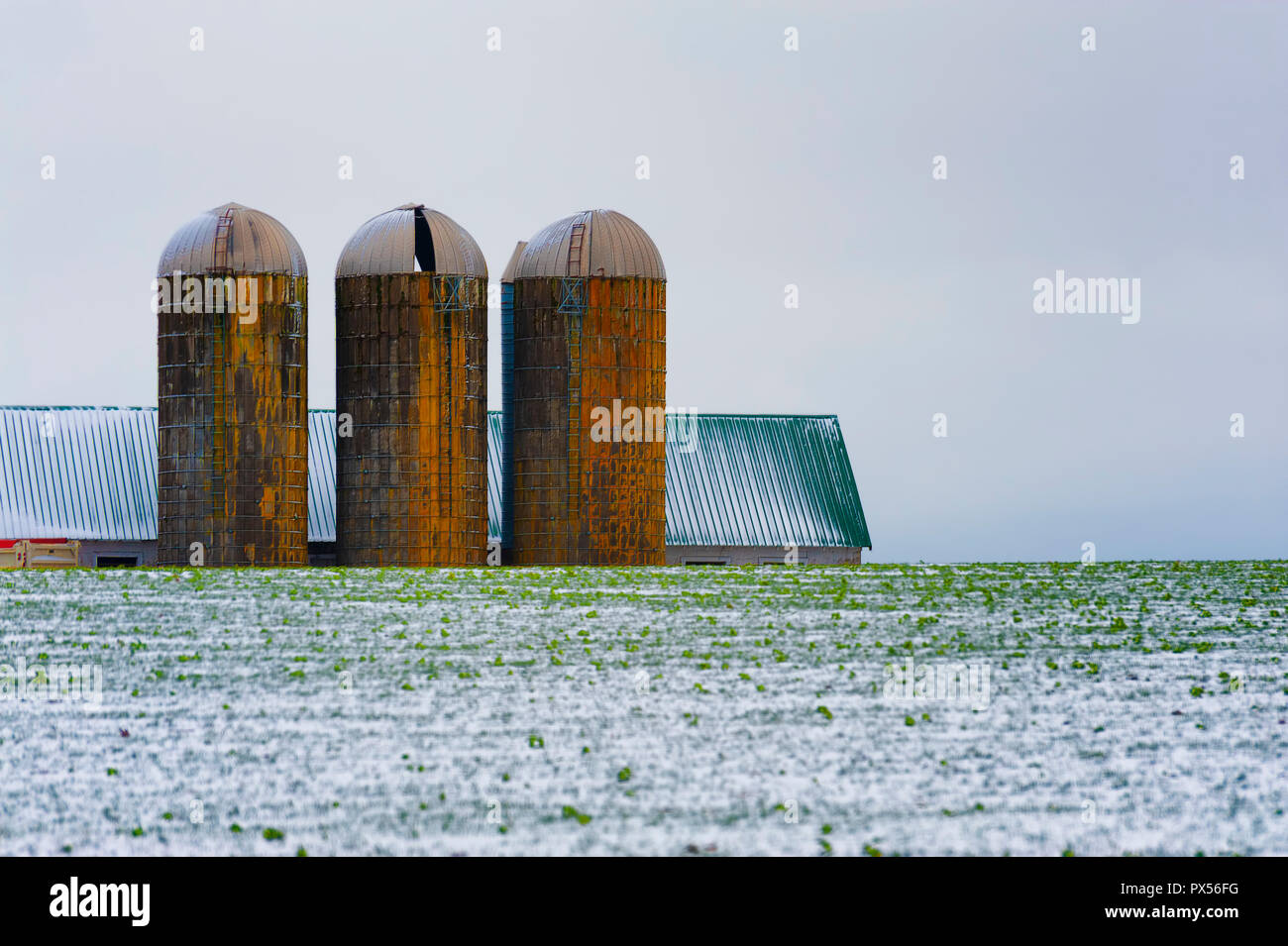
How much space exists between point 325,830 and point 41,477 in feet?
126

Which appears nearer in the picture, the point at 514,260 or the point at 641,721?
the point at 641,721

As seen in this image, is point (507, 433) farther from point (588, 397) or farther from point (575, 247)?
point (575, 247)

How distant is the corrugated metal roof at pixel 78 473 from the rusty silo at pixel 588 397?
11.3m

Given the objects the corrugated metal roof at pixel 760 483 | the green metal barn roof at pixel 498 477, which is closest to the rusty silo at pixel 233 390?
the green metal barn roof at pixel 498 477

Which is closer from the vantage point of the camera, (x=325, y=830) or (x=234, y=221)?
(x=325, y=830)

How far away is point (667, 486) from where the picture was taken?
56562 mm

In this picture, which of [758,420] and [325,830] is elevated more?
[758,420]

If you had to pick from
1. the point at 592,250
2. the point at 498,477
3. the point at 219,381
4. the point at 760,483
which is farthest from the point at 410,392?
the point at 760,483

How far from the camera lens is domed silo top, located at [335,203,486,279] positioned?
1871 inches

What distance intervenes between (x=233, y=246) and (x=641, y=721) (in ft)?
93.3

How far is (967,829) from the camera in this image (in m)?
18.0

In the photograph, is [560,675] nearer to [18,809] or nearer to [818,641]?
[818,641]
